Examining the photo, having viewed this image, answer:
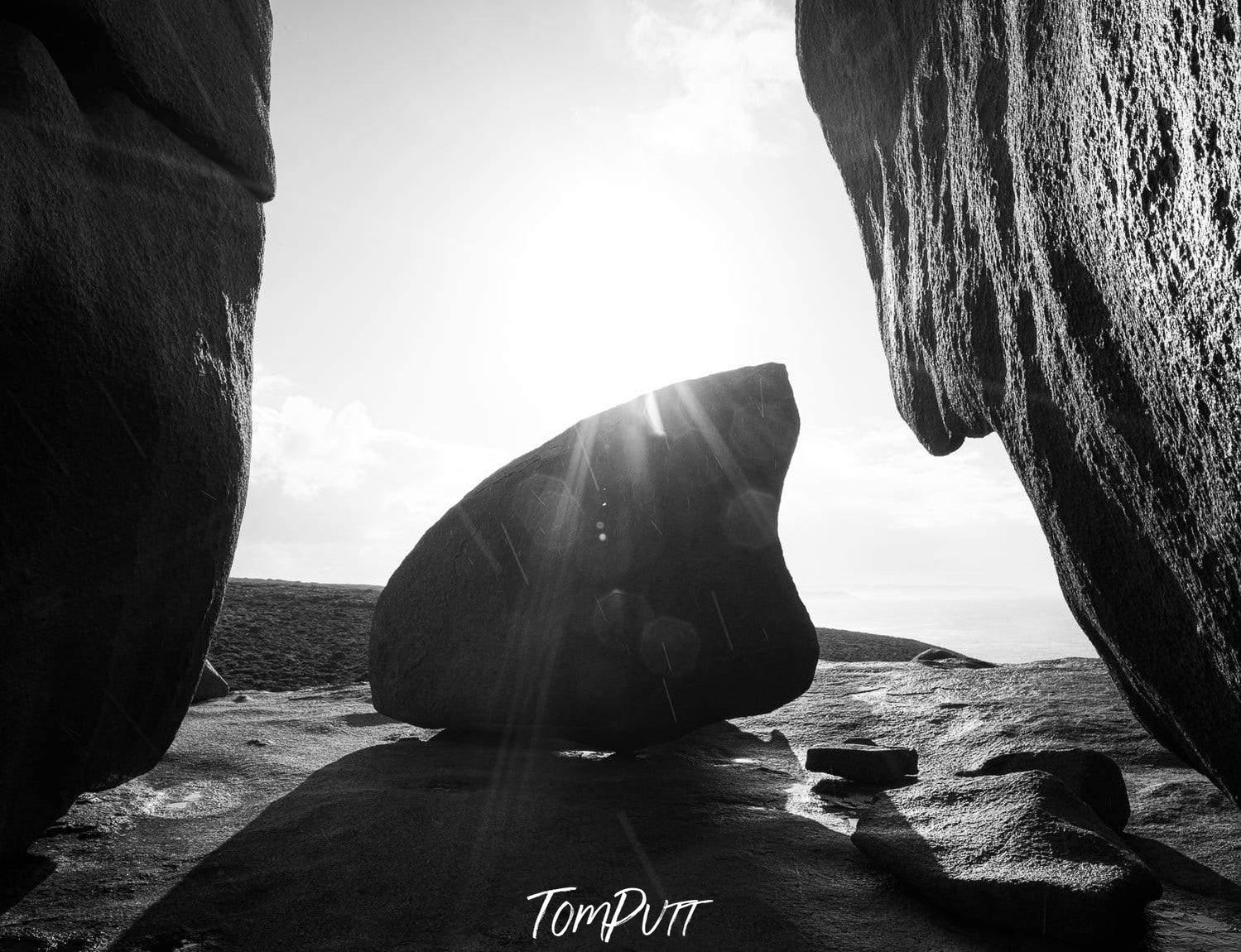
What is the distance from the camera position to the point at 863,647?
10.5 meters

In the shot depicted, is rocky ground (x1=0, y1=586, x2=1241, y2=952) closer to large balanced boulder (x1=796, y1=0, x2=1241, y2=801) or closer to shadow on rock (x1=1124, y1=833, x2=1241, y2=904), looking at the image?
shadow on rock (x1=1124, y1=833, x2=1241, y2=904)

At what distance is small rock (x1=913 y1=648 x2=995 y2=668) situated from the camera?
6.45 metres

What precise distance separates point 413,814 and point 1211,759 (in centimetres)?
247

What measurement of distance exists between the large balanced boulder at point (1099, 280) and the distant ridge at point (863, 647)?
672 centimetres

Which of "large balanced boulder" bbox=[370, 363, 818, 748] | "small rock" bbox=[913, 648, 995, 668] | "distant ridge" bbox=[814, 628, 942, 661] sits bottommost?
"distant ridge" bbox=[814, 628, 942, 661]

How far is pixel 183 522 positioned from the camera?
2.39 meters

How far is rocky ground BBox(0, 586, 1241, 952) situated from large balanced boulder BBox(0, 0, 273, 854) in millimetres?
356

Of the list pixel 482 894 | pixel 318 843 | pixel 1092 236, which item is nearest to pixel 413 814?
pixel 318 843

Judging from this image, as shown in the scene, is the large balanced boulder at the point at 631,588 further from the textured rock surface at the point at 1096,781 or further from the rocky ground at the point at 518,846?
the textured rock surface at the point at 1096,781

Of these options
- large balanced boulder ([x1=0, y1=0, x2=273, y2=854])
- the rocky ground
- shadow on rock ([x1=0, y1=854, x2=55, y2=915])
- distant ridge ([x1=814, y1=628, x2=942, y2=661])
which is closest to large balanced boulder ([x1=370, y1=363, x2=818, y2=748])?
the rocky ground

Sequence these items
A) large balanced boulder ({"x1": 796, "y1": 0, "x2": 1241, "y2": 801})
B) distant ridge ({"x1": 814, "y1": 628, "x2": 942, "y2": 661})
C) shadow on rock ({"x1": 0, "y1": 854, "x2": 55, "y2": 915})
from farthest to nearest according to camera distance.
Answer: distant ridge ({"x1": 814, "y1": 628, "x2": 942, "y2": 661}), shadow on rock ({"x1": 0, "y1": 854, "x2": 55, "y2": 915}), large balanced boulder ({"x1": 796, "y1": 0, "x2": 1241, "y2": 801})

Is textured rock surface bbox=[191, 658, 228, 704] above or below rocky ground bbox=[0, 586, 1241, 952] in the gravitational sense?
below

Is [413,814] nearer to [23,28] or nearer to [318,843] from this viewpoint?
[318,843]

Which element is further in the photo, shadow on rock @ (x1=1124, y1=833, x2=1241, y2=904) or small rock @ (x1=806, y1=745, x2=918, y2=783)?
small rock @ (x1=806, y1=745, x2=918, y2=783)
